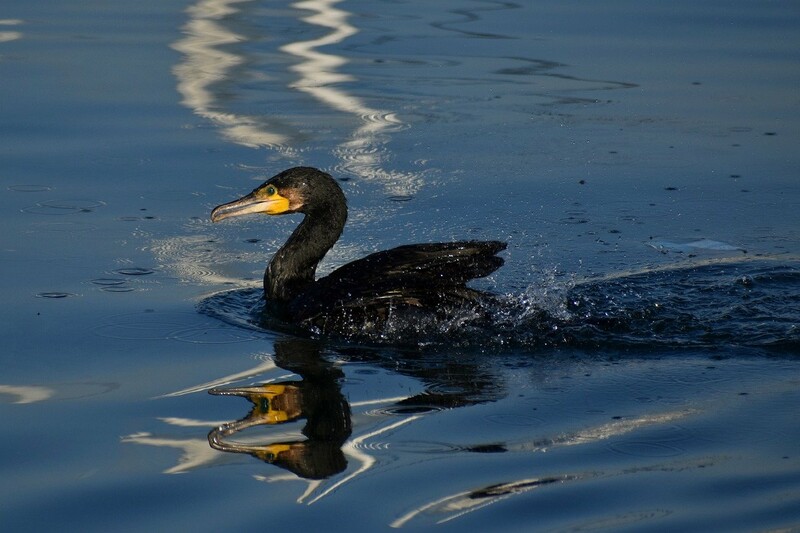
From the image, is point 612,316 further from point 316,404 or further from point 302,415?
point 302,415

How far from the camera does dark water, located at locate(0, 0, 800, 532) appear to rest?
17.2ft

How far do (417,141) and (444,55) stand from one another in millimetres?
3389

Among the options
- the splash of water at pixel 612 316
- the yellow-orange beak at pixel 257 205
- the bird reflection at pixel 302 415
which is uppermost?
the yellow-orange beak at pixel 257 205

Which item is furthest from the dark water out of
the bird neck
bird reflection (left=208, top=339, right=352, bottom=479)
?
the bird neck

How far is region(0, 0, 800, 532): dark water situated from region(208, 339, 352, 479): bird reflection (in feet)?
0.06

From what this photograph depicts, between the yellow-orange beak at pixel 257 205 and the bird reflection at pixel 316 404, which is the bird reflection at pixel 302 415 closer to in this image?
the bird reflection at pixel 316 404

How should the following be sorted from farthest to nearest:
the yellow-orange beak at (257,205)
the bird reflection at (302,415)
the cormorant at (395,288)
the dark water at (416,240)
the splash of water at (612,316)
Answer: the yellow-orange beak at (257,205) < the cormorant at (395,288) < the splash of water at (612,316) < the bird reflection at (302,415) < the dark water at (416,240)

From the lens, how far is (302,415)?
244 inches

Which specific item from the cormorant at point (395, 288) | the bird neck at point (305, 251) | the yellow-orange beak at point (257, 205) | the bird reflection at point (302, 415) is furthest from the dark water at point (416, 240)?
the yellow-orange beak at point (257, 205)

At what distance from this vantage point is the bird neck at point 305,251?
8008 mm

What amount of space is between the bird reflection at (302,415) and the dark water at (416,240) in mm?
19

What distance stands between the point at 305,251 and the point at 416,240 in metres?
1.11

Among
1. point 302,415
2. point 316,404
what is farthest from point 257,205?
point 302,415

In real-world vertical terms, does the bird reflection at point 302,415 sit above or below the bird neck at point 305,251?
below
